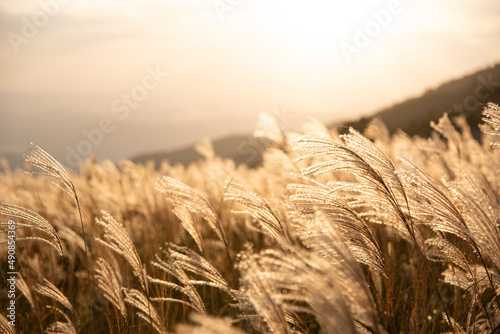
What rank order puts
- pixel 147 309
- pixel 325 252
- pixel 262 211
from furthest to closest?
pixel 147 309, pixel 262 211, pixel 325 252

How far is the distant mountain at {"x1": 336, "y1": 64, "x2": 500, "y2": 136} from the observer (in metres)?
17.4

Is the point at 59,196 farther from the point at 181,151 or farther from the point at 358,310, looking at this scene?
the point at 181,151

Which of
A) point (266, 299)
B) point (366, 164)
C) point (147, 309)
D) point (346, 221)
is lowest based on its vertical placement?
point (147, 309)

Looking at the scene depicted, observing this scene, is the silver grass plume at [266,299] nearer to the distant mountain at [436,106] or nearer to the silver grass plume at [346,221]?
the silver grass plume at [346,221]

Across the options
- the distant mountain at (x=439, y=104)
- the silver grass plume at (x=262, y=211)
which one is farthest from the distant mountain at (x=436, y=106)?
the silver grass plume at (x=262, y=211)

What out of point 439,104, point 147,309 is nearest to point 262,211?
point 147,309

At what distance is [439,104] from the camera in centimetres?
2503

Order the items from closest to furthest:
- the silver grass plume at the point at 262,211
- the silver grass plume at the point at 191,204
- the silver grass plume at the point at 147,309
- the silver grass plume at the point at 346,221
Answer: the silver grass plume at the point at 346,221 → the silver grass plume at the point at 262,211 → the silver grass plume at the point at 147,309 → the silver grass plume at the point at 191,204

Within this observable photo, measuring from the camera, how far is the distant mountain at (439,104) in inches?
685

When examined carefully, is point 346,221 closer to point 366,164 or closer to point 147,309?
point 366,164

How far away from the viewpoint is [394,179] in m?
1.64

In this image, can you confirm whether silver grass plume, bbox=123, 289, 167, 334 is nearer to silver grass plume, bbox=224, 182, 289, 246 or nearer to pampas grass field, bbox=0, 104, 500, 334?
pampas grass field, bbox=0, 104, 500, 334

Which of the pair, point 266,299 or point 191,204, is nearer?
point 266,299

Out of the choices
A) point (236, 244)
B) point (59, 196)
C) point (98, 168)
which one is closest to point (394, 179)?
point (236, 244)
